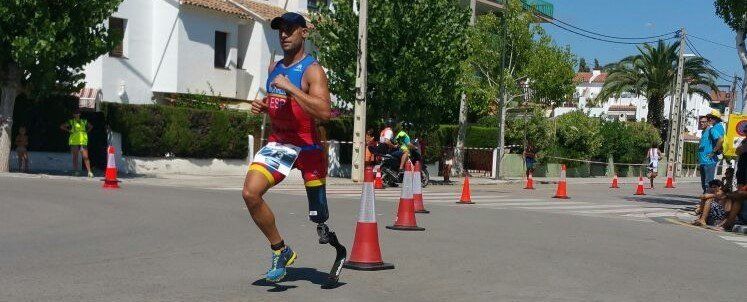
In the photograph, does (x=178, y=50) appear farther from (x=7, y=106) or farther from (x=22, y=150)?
(x=7, y=106)

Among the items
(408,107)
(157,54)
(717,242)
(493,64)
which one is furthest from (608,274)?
(493,64)

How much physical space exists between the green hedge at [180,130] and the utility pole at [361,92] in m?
4.08

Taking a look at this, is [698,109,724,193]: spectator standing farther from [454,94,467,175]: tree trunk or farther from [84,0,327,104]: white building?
[454,94,467,175]: tree trunk

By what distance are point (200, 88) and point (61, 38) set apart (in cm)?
1325

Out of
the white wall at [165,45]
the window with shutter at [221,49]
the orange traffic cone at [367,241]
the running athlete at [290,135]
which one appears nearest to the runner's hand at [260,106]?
the running athlete at [290,135]

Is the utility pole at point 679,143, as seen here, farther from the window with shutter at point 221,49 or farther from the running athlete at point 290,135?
the running athlete at point 290,135

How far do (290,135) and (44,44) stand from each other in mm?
14720

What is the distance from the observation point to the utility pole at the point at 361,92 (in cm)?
2536

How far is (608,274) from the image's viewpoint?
28.2 ft

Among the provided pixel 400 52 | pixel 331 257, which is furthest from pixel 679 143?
A: pixel 331 257

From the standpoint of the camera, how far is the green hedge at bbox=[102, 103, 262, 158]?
2500cm

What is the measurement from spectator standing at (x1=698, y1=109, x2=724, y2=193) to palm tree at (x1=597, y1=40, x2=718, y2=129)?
130 feet

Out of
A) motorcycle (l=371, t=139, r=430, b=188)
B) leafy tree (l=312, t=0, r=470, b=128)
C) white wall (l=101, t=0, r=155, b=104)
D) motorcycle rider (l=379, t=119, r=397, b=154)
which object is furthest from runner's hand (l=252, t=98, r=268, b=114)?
white wall (l=101, t=0, r=155, b=104)

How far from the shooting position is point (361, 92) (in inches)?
999
